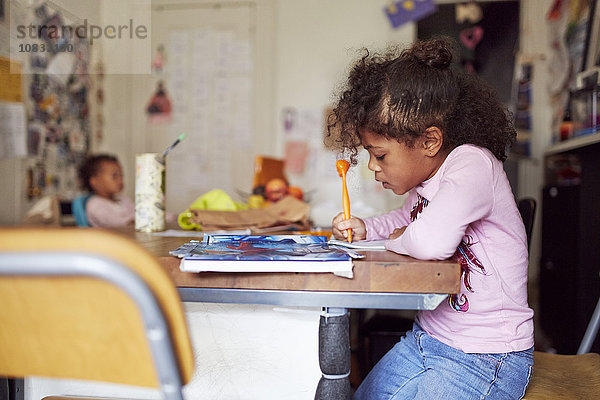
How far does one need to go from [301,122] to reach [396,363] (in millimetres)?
3165

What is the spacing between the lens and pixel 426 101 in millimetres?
1023

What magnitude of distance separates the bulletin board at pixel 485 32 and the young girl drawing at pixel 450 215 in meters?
3.44

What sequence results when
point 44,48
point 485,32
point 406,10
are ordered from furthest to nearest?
point 485,32 → point 406,10 → point 44,48

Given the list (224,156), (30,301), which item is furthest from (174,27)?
(30,301)

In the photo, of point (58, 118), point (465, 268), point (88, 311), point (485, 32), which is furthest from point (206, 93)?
point (88, 311)

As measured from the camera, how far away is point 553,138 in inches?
162

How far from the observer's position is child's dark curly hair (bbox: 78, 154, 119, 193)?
333 cm

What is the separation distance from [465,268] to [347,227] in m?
0.25

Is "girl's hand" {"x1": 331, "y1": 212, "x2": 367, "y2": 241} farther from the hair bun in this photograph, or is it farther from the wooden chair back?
the wooden chair back

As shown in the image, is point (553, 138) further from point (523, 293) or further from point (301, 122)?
point (523, 293)

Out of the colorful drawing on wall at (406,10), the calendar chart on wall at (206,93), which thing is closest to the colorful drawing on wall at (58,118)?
the calendar chart on wall at (206,93)

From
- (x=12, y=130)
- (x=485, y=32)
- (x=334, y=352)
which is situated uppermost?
(x=485, y=32)

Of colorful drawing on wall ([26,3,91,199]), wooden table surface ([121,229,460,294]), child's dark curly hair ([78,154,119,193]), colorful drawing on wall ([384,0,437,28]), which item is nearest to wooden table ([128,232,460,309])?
wooden table surface ([121,229,460,294])

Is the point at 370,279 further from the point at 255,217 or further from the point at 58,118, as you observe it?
the point at 58,118
